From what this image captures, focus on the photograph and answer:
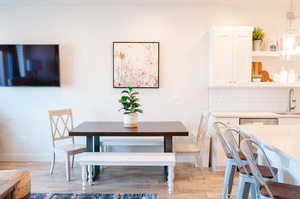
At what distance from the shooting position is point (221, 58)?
419cm

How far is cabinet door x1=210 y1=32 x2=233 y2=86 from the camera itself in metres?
4.16

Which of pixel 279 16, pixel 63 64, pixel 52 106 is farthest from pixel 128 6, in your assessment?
pixel 279 16

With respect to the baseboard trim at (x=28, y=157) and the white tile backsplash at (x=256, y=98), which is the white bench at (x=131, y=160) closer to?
the baseboard trim at (x=28, y=157)

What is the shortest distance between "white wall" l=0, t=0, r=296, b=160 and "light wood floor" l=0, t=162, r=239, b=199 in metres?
0.76

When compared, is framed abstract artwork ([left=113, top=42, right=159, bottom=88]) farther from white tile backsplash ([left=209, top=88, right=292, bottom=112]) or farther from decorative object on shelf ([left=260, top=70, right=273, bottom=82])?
decorative object on shelf ([left=260, top=70, right=273, bottom=82])

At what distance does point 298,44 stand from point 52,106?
380 cm

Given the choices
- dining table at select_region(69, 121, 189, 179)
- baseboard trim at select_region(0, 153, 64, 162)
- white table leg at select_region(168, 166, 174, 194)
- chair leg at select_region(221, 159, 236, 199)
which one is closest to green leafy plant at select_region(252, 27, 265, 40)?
dining table at select_region(69, 121, 189, 179)

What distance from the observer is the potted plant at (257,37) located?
4238 mm

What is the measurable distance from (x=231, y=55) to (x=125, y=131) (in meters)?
2.11

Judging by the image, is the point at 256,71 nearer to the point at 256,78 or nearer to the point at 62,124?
the point at 256,78

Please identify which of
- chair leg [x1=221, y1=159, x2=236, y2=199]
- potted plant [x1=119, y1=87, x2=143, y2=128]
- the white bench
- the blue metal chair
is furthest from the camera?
potted plant [x1=119, y1=87, x2=143, y2=128]

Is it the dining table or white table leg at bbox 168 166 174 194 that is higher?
the dining table

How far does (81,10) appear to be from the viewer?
14.5 feet

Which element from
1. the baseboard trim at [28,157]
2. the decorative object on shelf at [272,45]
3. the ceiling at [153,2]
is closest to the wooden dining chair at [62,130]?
the baseboard trim at [28,157]
